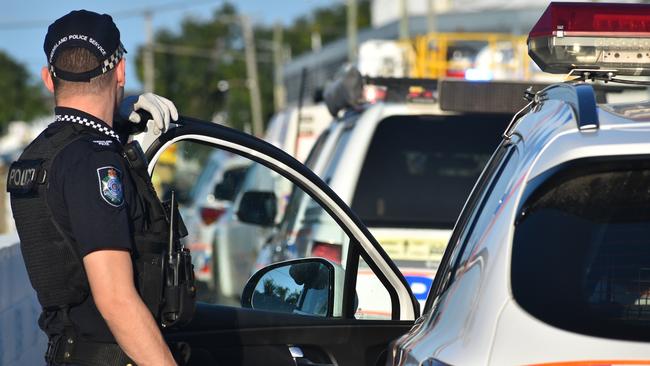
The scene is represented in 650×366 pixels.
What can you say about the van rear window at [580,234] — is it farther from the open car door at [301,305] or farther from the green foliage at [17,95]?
the green foliage at [17,95]

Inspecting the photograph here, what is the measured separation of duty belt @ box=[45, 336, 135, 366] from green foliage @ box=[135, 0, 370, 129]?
74604 mm

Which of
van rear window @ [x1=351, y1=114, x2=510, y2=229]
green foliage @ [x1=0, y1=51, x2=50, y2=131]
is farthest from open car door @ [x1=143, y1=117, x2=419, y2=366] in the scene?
green foliage @ [x1=0, y1=51, x2=50, y2=131]

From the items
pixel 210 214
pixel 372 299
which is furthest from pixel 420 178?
pixel 210 214

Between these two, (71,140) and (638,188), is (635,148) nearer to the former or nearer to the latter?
(638,188)

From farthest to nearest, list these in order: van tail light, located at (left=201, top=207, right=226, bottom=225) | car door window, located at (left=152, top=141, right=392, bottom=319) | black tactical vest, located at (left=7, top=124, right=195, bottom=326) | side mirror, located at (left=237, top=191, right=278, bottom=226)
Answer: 1. van tail light, located at (left=201, top=207, right=226, bottom=225)
2. side mirror, located at (left=237, top=191, right=278, bottom=226)
3. car door window, located at (left=152, top=141, right=392, bottom=319)
4. black tactical vest, located at (left=7, top=124, right=195, bottom=326)

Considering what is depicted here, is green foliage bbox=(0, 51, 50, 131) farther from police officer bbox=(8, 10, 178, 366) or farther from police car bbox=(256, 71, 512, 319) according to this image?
police officer bbox=(8, 10, 178, 366)

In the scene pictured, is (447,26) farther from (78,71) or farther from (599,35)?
(78,71)

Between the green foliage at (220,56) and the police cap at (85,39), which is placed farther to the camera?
the green foliage at (220,56)

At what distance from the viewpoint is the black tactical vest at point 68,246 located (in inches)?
142

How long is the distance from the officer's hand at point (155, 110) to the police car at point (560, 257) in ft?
3.50

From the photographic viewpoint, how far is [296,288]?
15.2ft

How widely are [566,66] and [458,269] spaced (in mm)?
960

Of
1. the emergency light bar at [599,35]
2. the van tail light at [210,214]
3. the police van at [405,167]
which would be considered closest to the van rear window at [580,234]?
the emergency light bar at [599,35]

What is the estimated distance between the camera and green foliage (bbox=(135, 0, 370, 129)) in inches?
3553
